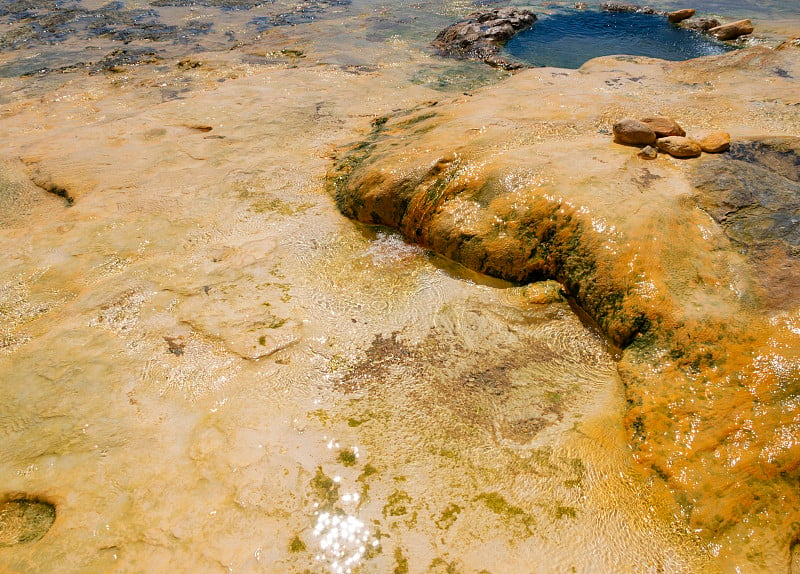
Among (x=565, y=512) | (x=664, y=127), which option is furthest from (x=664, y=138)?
(x=565, y=512)

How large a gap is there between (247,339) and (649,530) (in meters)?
2.81

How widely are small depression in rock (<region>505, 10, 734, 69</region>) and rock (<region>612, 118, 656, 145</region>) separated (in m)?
6.21

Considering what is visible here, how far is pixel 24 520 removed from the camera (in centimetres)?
244

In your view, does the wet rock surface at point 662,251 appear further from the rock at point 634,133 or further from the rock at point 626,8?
the rock at point 626,8

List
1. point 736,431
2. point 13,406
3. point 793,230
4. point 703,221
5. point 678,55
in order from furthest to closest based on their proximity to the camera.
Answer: point 678,55, point 703,221, point 793,230, point 13,406, point 736,431

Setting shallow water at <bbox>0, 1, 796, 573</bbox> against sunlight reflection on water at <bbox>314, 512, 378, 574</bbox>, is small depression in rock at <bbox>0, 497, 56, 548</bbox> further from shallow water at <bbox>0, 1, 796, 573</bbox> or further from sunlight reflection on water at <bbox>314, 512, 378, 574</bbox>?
sunlight reflection on water at <bbox>314, 512, 378, 574</bbox>

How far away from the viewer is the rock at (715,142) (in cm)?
392

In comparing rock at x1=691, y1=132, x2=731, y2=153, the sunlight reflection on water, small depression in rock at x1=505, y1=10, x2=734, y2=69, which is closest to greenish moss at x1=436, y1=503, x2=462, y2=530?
the sunlight reflection on water

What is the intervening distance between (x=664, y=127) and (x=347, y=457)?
397 cm

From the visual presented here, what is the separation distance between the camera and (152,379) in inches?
122

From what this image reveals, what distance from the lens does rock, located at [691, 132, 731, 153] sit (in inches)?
154

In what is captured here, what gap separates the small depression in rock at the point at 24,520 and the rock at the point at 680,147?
16.9 feet

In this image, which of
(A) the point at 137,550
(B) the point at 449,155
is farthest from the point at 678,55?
(A) the point at 137,550

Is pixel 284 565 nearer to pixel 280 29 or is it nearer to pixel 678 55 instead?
pixel 678 55
